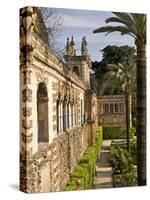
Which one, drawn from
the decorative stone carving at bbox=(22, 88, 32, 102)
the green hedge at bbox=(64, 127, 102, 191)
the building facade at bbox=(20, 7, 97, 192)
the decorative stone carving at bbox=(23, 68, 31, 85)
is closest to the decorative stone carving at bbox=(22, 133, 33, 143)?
the building facade at bbox=(20, 7, 97, 192)

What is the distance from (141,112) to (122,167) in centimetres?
97

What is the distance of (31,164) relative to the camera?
839 cm

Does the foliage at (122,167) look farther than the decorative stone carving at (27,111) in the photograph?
Yes

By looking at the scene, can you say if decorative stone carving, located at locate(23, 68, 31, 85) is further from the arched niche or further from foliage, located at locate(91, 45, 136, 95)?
foliage, located at locate(91, 45, 136, 95)

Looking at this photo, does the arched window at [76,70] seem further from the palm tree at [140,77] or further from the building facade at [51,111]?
the palm tree at [140,77]

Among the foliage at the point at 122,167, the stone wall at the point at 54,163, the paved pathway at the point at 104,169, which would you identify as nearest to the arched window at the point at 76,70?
the stone wall at the point at 54,163

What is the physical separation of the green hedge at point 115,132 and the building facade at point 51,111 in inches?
9.6

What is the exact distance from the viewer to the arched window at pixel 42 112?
28.5ft

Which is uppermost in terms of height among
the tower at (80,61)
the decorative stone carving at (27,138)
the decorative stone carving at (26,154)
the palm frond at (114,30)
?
the palm frond at (114,30)

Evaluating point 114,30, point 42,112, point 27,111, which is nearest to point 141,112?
point 114,30

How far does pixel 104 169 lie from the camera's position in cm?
971

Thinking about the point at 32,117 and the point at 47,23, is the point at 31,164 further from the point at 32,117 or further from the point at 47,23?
the point at 47,23

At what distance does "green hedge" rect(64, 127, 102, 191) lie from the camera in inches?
361

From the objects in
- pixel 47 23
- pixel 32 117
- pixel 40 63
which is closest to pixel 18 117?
pixel 32 117
